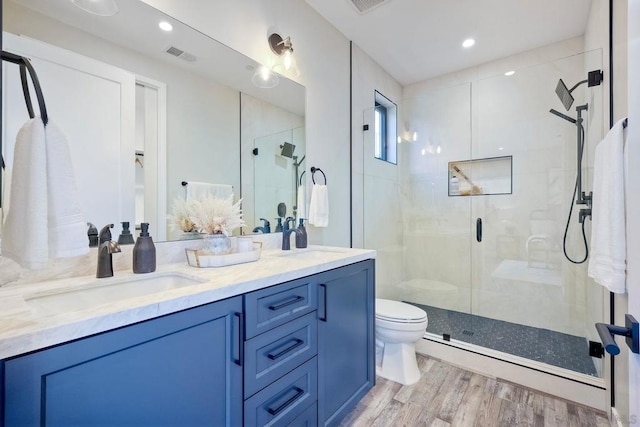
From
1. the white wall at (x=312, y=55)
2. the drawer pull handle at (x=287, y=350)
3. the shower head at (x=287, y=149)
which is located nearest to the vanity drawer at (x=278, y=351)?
the drawer pull handle at (x=287, y=350)

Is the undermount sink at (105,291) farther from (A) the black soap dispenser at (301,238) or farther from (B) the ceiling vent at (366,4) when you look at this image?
(B) the ceiling vent at (366,4)

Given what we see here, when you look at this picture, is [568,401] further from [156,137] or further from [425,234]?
[156,137]

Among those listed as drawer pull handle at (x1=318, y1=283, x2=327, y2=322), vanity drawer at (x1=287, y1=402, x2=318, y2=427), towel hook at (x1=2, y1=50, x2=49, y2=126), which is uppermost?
towel hook at (x1=2, y1=50, x2=49, y2=126)

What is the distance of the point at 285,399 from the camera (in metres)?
1.16

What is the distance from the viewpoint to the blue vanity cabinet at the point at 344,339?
1.35 m

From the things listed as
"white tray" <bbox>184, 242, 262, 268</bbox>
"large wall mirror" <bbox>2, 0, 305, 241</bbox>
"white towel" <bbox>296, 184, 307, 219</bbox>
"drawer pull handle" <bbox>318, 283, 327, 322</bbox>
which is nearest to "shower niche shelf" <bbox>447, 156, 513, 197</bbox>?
"white towel" <bbox>296, 184, 307, 219</bbox>

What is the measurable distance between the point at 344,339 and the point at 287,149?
1245 millimetres

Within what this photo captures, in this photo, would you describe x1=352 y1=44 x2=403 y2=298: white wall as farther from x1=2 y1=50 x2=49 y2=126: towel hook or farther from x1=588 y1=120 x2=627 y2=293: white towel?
x1=2 y1=50 x2=49 y2=126: towel hook

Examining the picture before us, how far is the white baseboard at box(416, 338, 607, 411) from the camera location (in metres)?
1.74

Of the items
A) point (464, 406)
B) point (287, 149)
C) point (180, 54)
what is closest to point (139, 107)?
point (180, 54)

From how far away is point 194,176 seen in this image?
147cm

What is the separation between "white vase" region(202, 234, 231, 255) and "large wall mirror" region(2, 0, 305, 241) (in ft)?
0.57

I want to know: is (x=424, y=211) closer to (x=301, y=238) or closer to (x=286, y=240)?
(x=301, y=238)

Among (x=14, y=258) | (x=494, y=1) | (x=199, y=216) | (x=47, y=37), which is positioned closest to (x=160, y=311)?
(x=14, y=258)
